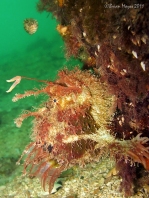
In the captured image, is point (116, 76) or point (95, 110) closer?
point (116, 76)

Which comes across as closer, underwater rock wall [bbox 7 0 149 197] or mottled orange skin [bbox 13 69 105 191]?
underwater rock wall [bbox 7 0 149 197]

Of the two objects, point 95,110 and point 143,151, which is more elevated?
point 95,110

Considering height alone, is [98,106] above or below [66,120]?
above

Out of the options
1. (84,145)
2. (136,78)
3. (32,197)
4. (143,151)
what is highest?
(136,78)

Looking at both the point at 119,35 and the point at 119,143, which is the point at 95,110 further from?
the point at 119,35

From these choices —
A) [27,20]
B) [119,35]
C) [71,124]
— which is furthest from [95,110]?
[27,20]

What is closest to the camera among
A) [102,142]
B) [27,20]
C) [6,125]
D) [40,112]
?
[102,142]

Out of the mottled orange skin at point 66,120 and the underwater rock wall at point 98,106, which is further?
the mottled orange skin at point 66,120

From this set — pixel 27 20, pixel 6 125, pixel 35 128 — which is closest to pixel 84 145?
pixel 35 128

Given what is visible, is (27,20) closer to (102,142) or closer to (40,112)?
(40,112)

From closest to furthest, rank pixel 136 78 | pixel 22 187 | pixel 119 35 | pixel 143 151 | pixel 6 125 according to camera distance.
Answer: pixel 119 35 → pixel 136 78 → pixel 143 151 → pixel 22 187 → pixel 6 125
